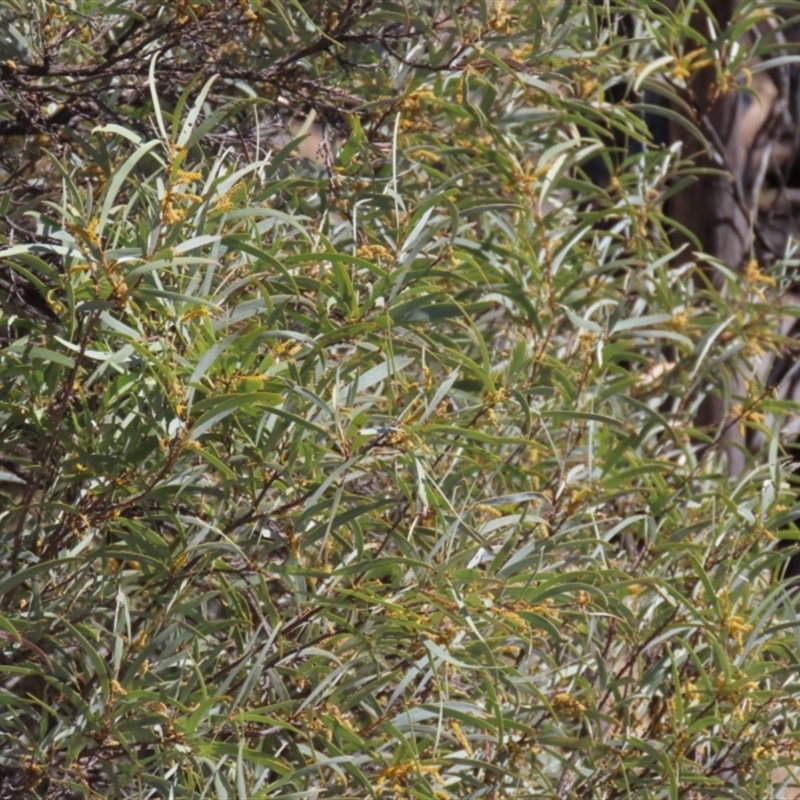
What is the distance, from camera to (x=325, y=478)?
3.37 ft

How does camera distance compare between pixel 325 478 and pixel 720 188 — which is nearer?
pixel 325 478

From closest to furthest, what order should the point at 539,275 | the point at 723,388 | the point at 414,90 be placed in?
the point at 414,90 < the point at 539,275 < the point at 723,388

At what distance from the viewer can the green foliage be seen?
95cm

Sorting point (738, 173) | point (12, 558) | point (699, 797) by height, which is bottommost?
point (699, 797)

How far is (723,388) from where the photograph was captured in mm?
1566

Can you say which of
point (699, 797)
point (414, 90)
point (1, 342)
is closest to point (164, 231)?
point (1, 342)

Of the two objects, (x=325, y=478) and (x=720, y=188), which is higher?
(x=325, y=478)

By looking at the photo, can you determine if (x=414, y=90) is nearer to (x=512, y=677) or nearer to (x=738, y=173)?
(x=512, y=677)

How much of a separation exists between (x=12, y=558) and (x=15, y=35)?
43 cm

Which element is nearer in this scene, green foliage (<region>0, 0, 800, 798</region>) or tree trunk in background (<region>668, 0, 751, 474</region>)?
green foliage (<region>0, 0, 800, 798</region>)

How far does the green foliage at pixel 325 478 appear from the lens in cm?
95

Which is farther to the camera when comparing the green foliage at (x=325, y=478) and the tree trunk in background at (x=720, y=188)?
the tree trunk in background at (x=720, y=188)

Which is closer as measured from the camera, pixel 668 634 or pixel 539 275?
pixel 668 634

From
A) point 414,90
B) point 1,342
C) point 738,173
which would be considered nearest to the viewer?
point 1,342
